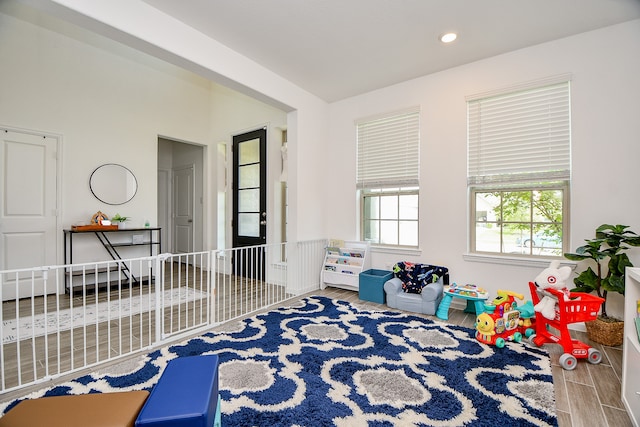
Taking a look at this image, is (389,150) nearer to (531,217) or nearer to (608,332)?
(531,217)

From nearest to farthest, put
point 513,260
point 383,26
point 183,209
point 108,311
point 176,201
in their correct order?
point 108,311
point 383,26
point 513,260
point 183,209
point 176,201

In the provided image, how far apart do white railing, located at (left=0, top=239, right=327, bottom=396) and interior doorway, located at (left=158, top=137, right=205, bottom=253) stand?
4.60 ft

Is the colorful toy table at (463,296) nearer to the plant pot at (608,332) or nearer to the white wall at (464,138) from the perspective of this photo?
the white wall at (464,138)

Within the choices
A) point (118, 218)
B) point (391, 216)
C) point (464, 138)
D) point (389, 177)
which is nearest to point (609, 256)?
point (464, 138)

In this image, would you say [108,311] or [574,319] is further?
[108,311]

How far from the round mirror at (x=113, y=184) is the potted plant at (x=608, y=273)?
5.52m

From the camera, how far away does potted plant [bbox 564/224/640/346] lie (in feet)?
7.65

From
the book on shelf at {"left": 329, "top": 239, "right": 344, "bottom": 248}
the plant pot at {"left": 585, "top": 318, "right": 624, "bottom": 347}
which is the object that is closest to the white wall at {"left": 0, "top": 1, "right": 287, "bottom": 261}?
the book on shelf at {"left": 329, "top": 239, "right": 344, "bottom": 248}

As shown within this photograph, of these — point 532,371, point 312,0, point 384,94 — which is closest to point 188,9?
point 312,0

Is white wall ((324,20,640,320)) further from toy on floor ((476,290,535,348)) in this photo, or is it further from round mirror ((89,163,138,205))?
round mirror ((89,163,138,205))

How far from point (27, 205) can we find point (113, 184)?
0.97 metres

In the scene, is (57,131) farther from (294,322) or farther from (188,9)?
(294,322)

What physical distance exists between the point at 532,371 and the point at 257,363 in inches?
74.1

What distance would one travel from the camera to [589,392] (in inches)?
70.0
